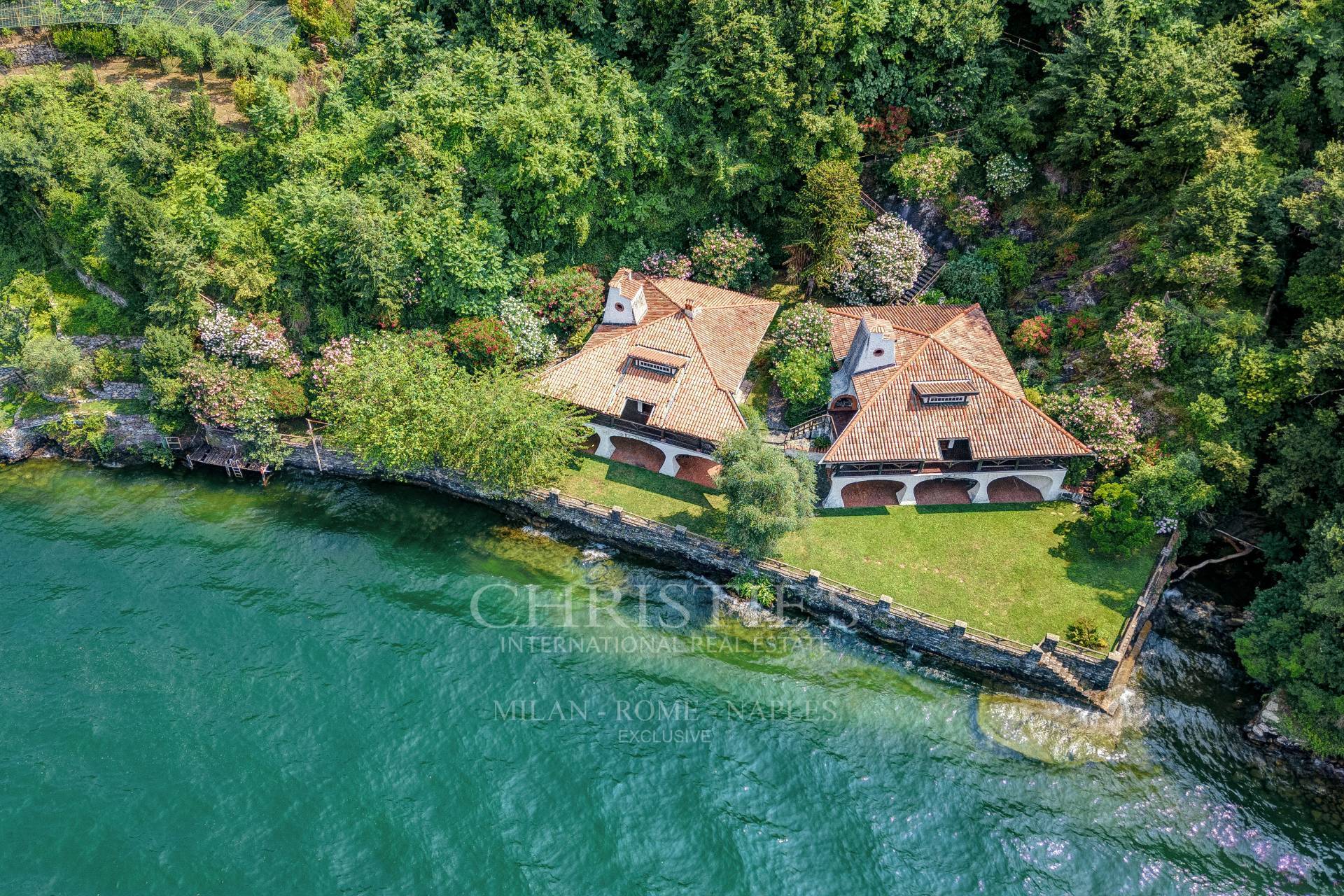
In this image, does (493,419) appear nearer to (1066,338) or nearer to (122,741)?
(122,741)

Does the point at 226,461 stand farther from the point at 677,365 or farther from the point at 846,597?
the point at 846,597

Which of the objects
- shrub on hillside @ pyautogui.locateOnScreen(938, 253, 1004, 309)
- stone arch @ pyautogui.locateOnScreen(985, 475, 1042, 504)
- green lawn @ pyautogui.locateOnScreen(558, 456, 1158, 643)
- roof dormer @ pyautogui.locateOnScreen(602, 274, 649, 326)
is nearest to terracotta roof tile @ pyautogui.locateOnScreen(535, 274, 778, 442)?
roof dormer @ pyautogui.locateOnScreen(602, 274, 649, 326)

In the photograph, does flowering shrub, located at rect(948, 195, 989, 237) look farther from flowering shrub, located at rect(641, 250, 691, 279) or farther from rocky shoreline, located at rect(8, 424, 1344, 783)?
rocky shoreline, located at rect(8, 424, 1344, 783)

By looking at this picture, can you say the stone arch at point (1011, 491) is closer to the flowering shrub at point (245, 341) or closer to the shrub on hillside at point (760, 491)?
the shrub on hillside at point (760, 491)

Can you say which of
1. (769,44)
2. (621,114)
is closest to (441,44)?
(621,114)

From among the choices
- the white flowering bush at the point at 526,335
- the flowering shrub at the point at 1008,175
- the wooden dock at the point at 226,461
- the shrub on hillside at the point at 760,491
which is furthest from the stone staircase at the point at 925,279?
the wooden dock at the point at 226,461

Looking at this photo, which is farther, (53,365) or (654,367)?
(53,365)

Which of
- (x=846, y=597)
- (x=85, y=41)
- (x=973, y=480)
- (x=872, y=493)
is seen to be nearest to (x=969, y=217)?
(x=973, y=480)
